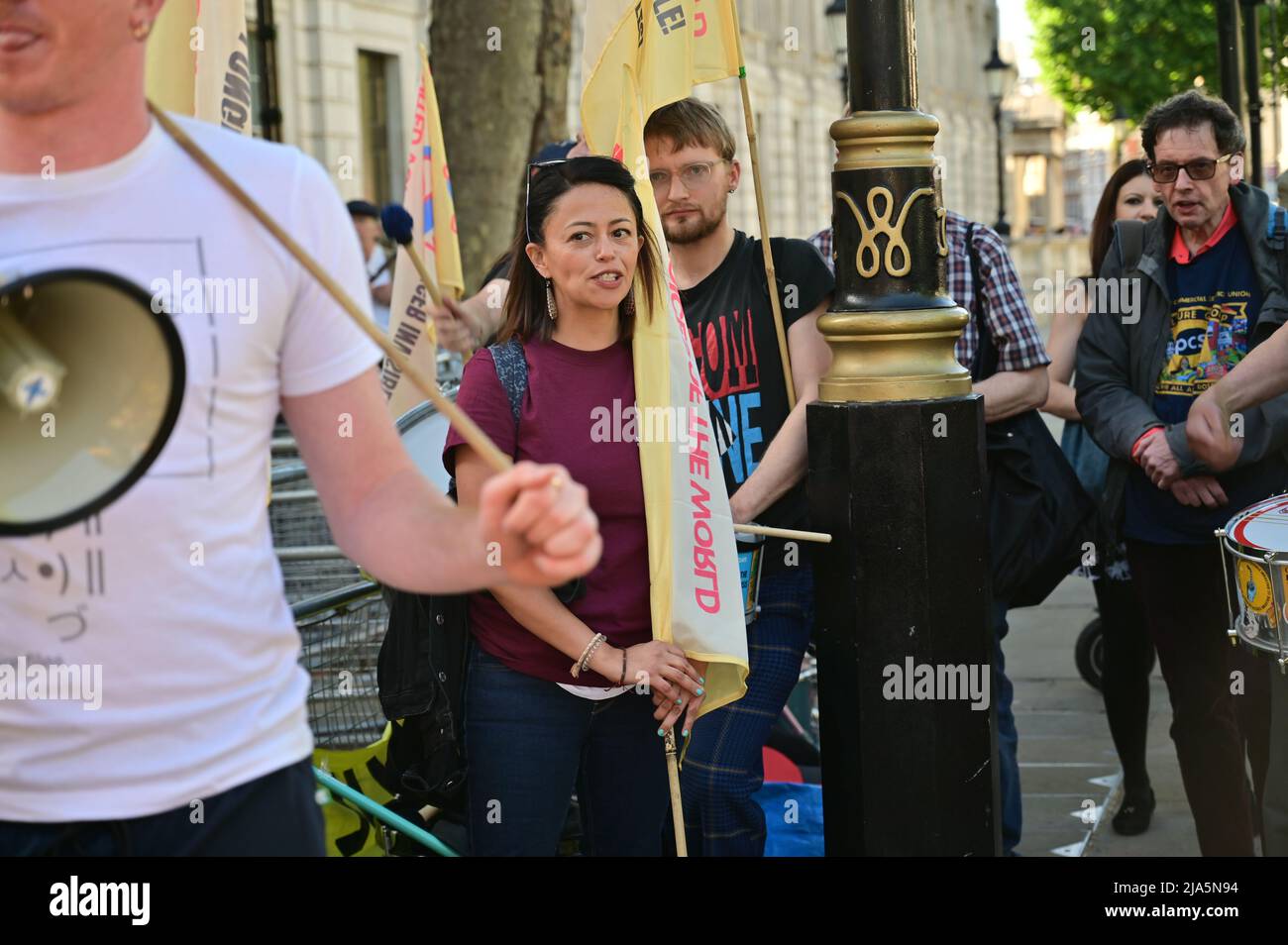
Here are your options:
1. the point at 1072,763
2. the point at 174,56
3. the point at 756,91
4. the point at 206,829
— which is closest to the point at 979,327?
the point at 1072,763

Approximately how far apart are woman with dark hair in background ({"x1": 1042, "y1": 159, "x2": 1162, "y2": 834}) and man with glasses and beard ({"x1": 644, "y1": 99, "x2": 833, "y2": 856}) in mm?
1293

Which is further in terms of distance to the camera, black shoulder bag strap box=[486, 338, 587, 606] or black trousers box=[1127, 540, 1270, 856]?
black trousers box=[1127, 540, 1270, 856]

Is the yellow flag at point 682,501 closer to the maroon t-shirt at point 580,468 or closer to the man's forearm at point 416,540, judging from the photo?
the maroon t-shirt at point 580,468

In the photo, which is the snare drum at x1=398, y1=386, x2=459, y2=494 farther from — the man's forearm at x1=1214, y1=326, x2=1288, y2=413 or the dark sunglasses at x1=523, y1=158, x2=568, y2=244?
the man's forearm at x1=1214, y1=326, x2=1288, y2=413

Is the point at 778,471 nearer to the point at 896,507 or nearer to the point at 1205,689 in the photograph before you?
the point at 896,507

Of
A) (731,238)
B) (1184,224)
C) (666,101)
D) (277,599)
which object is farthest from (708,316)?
(277,599)

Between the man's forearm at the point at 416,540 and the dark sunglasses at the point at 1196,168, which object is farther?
the dark sunglasses at the point at 1196,168

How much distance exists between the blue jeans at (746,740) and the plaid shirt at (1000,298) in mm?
1115

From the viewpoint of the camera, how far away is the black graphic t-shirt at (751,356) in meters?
4.21

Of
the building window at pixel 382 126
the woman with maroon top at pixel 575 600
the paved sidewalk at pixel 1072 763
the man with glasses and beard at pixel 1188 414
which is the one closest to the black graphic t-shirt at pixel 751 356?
the woman with maroon top at pixel 575 600

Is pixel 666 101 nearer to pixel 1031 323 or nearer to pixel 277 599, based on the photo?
pixel 1031 323

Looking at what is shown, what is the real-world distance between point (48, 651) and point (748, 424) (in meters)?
2.49

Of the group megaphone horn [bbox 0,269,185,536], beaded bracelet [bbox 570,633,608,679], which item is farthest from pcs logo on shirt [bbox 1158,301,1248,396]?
megaphone horn [bbox 0,269,185,536]

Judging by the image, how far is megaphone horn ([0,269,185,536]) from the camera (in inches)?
70.7
